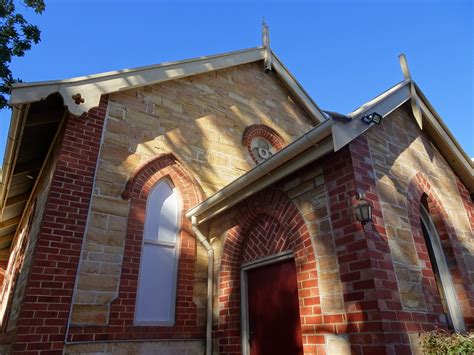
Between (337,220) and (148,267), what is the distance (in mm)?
3333

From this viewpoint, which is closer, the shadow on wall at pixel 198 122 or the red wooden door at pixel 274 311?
the red wooden door at pixel 274 311

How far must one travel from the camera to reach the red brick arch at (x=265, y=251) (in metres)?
3.85

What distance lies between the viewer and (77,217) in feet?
16.8

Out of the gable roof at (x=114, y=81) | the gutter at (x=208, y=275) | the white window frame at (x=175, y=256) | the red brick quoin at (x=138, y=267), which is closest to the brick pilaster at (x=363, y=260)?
the gutter at (x=208, y=275)

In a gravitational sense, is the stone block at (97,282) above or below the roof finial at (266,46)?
below

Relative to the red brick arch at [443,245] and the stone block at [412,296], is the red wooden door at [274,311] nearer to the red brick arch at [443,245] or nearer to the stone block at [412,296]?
the stone block at [412,296]

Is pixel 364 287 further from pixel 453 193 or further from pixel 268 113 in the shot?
pixel 268 113

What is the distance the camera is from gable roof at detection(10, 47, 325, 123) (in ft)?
16.9

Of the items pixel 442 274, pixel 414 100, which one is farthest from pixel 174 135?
pixel 442 274

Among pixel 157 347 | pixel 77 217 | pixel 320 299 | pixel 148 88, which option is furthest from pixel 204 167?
pixel 320 299

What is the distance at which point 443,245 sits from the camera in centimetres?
494

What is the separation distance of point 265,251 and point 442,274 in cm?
250

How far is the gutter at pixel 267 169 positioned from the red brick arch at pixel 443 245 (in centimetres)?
168

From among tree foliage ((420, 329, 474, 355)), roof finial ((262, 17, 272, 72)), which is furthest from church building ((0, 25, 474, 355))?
roof finial ((262, 17, 272, 72))
